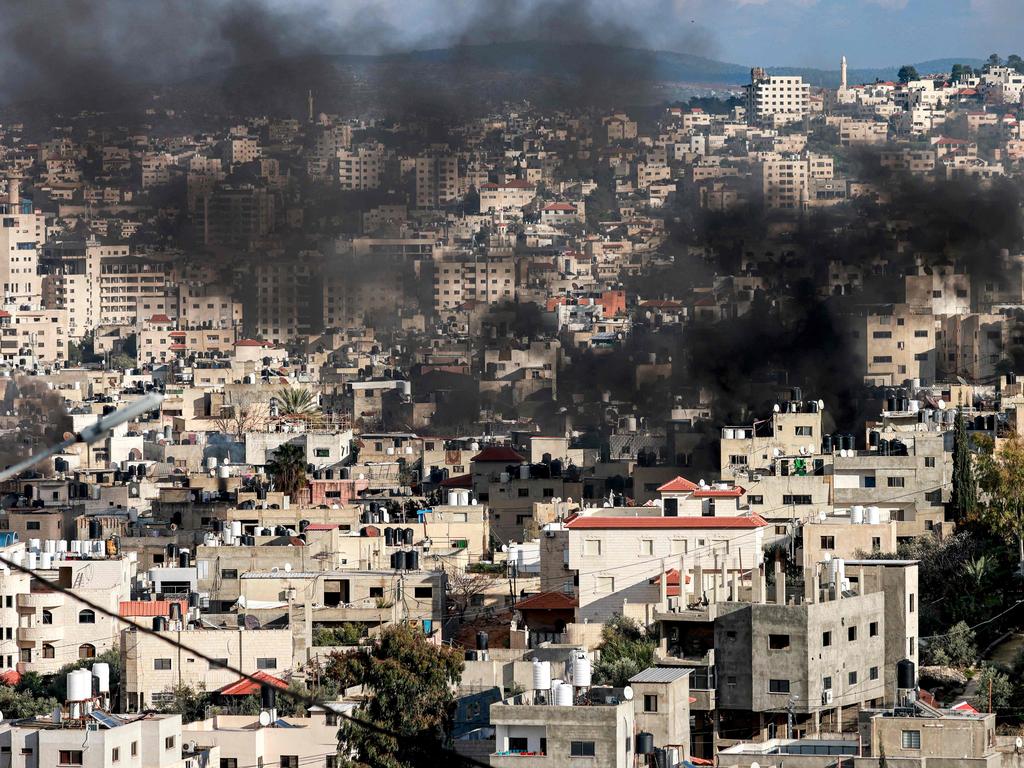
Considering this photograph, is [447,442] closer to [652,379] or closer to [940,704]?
[652,379]

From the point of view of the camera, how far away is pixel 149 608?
31.5 m

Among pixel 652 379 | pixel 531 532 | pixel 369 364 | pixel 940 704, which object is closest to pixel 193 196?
pixel 369 364

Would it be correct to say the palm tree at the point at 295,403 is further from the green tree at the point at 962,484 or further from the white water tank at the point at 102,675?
the white water tank at the point at 102,675

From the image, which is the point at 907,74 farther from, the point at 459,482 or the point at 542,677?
the point at 542,677

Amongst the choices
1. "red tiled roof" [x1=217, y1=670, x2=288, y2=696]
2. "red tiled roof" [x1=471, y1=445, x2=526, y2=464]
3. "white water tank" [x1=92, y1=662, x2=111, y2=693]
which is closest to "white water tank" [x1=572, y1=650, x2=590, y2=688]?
"red tiled roof" [x1=217, y1=670, x2=288, y2=696]

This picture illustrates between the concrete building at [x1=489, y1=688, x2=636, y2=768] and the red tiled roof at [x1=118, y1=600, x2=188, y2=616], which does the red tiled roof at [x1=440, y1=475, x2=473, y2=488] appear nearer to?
the red tiled roof at [x1=118, y1=600, x2=188, y2=616]

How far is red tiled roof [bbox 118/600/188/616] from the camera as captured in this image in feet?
102

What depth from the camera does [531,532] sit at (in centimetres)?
4241

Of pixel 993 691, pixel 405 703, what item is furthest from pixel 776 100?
pixel 405 703

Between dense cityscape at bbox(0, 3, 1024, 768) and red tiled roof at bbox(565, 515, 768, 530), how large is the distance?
0.09 metres

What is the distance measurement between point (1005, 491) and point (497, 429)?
110 feet

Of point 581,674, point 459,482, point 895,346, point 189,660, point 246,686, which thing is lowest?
point 246,686

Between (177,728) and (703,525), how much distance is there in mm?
10553

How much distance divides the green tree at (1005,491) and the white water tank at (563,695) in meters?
10.0
